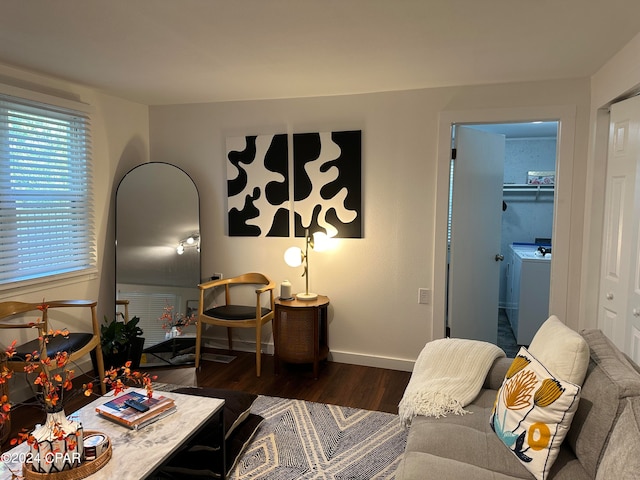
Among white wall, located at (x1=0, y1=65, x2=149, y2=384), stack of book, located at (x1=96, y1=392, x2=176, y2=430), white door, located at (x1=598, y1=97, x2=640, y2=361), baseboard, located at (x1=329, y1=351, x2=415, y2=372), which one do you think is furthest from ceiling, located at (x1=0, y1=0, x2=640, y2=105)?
baseboard, located at (x1=329, y1=351, x2=415, y2=372)

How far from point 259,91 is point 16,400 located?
2822 mm

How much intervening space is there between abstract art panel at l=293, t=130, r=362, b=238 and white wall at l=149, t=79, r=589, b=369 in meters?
0.08

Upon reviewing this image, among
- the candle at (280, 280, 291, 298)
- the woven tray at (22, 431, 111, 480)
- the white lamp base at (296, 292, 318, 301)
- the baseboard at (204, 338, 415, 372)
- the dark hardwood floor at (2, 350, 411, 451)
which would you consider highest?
the candle at (280, 280, 291, 298)

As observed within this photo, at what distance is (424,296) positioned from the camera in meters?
3.56

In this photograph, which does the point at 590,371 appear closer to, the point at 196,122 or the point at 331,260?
Answer: the point at 331,260

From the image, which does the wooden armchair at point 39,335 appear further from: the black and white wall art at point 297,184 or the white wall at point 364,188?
the black and white wall art at point 297,184

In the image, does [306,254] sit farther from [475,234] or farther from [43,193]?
[43,193]

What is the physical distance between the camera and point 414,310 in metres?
3.61

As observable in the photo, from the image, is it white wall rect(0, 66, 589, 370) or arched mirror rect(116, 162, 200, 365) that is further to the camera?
arched mirror rect(116, 162, 200, 365)

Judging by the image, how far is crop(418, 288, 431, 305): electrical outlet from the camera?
355 cm

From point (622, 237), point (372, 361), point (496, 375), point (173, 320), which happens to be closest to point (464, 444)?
point (496, 375)

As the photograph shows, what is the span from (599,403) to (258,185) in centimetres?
302

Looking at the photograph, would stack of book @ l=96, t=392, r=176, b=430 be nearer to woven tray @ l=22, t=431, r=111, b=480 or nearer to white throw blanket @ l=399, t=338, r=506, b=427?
woven tray @ l=22, t=431, r=111, b=480

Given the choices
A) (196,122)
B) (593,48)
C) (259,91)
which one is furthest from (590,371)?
(196,122)
